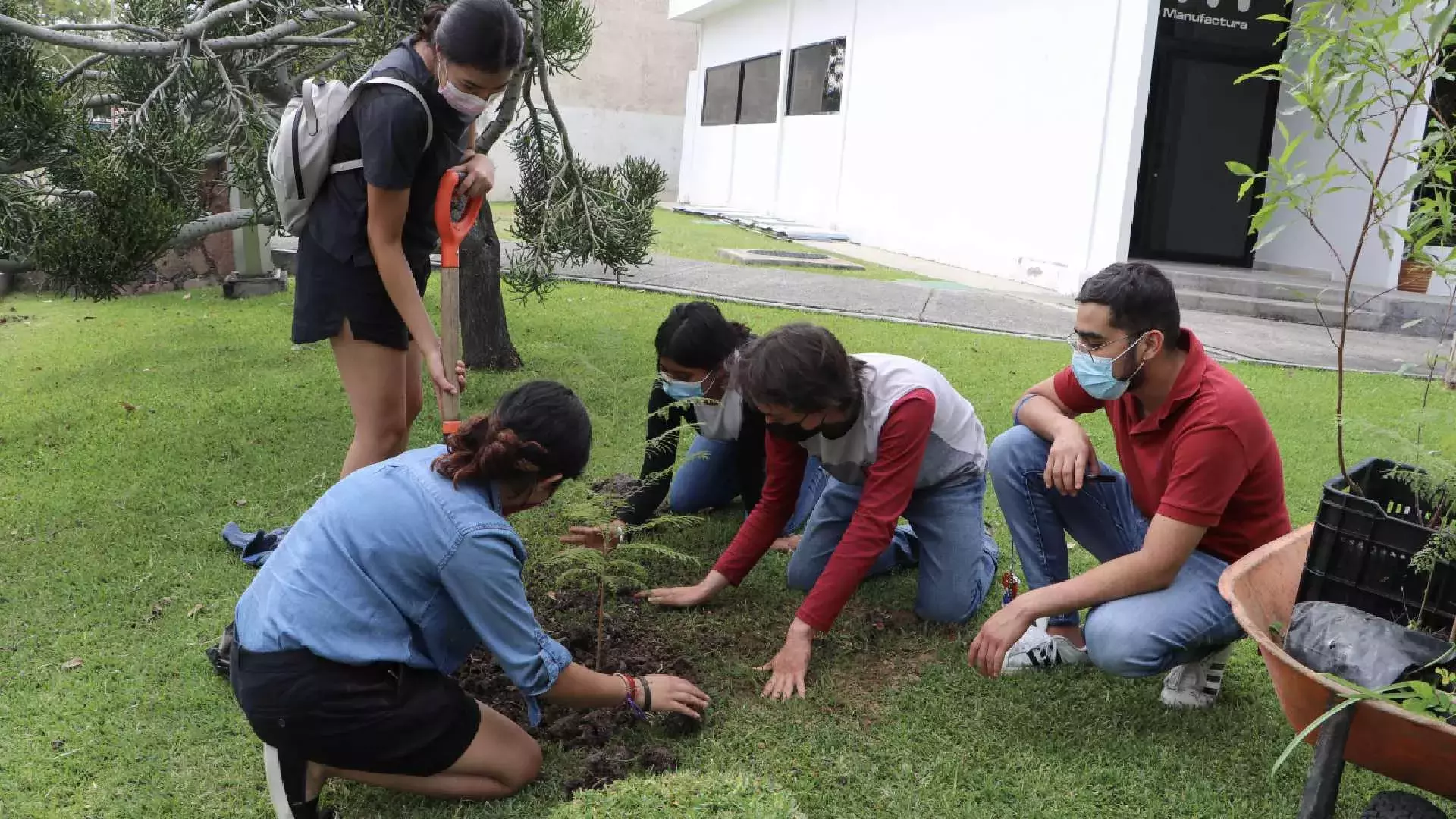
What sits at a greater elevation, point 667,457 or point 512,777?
point 667,457

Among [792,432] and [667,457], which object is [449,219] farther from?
[792,432]

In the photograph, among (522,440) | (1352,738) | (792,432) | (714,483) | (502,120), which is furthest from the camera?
(502,120)

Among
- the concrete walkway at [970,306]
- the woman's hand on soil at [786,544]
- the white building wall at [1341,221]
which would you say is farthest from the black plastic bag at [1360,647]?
the white building wall at [1341,221]

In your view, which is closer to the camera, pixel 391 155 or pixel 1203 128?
pixel 391 155

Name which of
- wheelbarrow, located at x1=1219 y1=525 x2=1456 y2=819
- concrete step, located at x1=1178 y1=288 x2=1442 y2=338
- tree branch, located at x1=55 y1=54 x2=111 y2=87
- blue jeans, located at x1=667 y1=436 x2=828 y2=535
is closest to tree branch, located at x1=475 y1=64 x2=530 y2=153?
tree branch, located at x1=55 y1=54 x2=111 y2=87

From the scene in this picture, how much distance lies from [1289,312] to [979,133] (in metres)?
4.30

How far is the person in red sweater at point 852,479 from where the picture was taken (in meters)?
2.87

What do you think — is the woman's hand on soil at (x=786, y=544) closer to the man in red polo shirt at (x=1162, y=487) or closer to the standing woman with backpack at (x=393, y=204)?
the man in red polo shirt at (x=1162, y=487)

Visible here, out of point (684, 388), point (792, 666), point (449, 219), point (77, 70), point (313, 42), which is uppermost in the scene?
point (313, 42)

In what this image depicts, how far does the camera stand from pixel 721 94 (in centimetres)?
2277

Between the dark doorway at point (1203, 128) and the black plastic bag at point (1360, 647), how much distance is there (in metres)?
9.68

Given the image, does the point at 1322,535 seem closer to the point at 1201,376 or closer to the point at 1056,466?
the point at 1201,376

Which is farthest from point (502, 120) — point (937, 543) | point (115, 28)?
point (937, 543)

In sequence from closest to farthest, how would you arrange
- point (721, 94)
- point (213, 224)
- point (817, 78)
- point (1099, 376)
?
point (1099, 376)
point (213, 224)
point (817, 78)
point (721, 94)
